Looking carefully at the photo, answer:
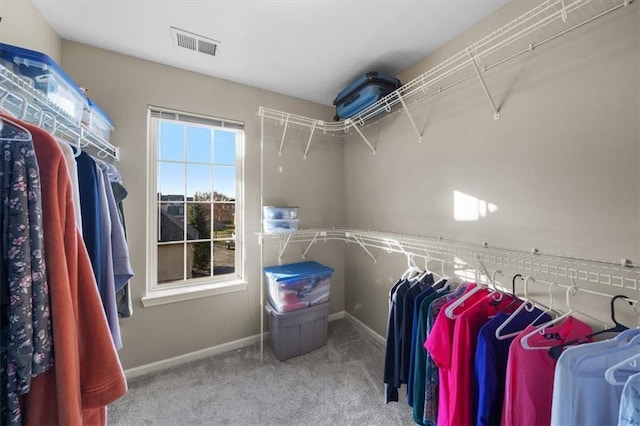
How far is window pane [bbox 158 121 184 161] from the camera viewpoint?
2033mm

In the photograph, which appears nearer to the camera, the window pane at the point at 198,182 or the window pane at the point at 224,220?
the window pane at the point at 198,182

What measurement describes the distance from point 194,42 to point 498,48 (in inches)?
72.8

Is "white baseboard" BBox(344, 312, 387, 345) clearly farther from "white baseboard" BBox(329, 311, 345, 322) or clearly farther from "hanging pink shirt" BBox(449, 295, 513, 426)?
"hanging pink shirt" BBox(449, 295, 513, 426)

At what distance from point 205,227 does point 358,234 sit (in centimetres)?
131

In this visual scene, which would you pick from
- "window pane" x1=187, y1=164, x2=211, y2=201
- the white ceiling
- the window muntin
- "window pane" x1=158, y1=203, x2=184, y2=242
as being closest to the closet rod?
the white ceiling

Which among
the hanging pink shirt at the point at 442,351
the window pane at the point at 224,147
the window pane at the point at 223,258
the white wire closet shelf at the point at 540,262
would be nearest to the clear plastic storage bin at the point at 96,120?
the window pane at the point at 224,147

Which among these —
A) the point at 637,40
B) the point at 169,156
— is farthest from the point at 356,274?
the point at 637,40

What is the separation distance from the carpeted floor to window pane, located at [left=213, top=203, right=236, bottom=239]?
101cm

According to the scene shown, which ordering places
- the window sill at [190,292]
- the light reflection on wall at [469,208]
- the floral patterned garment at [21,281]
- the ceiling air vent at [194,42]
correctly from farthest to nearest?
the window sill at [190,292] < the ceiling air vent at [194,42] < the light reflection on wall at [469,208] < the floral patterned garment at [21,281]

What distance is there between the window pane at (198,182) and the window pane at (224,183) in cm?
6

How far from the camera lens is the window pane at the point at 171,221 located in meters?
2.04

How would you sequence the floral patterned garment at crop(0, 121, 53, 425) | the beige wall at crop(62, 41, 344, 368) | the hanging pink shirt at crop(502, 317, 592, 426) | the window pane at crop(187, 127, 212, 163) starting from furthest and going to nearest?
the window pane at crop(187, 127, 212, 163)
the beige wall at crop(62, 41, 344, 368)
the hanging pink shirt at crop(502, 317, 592, 426)
the floral patterned garment at crop(0, 121, 53, 425)

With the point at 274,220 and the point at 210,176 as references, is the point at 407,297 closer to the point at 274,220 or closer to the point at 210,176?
the point at 274,220

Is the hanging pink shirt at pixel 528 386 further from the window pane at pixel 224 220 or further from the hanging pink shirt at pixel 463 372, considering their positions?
the window pane at pixel 224 220
